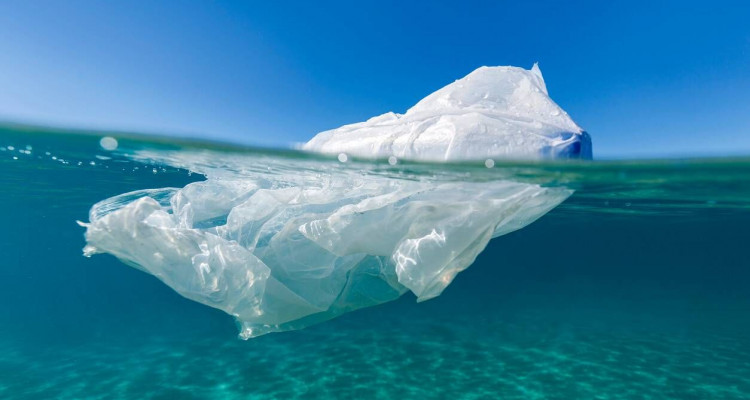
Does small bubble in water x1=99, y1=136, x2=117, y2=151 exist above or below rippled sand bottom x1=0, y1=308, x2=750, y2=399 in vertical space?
above

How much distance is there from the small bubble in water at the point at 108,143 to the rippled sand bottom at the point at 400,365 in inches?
271

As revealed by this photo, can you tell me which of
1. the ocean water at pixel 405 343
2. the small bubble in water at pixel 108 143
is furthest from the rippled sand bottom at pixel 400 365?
the small bubble in water at pixel 108 143

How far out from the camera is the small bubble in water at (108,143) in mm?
8604

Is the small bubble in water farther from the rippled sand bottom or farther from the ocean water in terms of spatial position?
the rippled sand bottom

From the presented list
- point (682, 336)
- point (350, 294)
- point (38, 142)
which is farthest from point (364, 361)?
point (682, 336)

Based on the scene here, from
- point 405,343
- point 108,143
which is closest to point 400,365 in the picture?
point 405,343

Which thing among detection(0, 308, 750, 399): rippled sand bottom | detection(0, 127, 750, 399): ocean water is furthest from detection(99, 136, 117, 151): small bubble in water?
detection(0, 308, 750, 399): rippled sand bottom

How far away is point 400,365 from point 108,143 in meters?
10.1

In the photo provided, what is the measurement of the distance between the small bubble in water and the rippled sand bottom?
22.6 feet

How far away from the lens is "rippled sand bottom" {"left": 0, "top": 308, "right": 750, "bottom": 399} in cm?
1014

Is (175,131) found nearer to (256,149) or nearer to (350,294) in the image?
(256,149)

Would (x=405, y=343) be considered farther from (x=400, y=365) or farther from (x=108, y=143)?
(x=108, y=143)

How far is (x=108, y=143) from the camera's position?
358 inches

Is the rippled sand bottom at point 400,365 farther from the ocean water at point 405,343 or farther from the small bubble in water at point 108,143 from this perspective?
the small bubble in water at point 108,143
